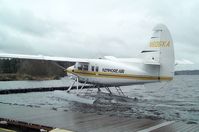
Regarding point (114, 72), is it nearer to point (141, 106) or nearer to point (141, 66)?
point (141, 66)

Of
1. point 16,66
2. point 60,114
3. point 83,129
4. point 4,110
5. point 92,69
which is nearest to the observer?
point 83,129

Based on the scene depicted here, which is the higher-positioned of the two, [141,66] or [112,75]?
[141,66]

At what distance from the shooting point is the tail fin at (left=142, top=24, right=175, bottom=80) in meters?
15.5

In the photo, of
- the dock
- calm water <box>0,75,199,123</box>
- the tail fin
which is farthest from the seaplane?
the dock

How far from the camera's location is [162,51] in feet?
51.9

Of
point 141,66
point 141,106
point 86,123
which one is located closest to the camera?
point 86,123

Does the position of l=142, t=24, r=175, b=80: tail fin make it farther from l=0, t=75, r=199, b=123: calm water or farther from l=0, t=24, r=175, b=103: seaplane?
l=0, t=75, r=199, b=123: calm water

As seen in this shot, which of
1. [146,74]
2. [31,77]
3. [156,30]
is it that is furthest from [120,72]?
[31,77]

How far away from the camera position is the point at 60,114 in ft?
33.0

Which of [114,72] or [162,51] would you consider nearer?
[162,51]

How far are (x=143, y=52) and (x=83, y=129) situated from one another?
9986mm

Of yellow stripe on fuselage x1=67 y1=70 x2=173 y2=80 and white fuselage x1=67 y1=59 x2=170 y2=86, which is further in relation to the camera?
white fuselage x1=67 y1=59 x2=170 y2=86

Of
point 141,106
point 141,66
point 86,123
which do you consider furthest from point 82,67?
point 86,123

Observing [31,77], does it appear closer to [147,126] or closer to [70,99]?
[70,99]
